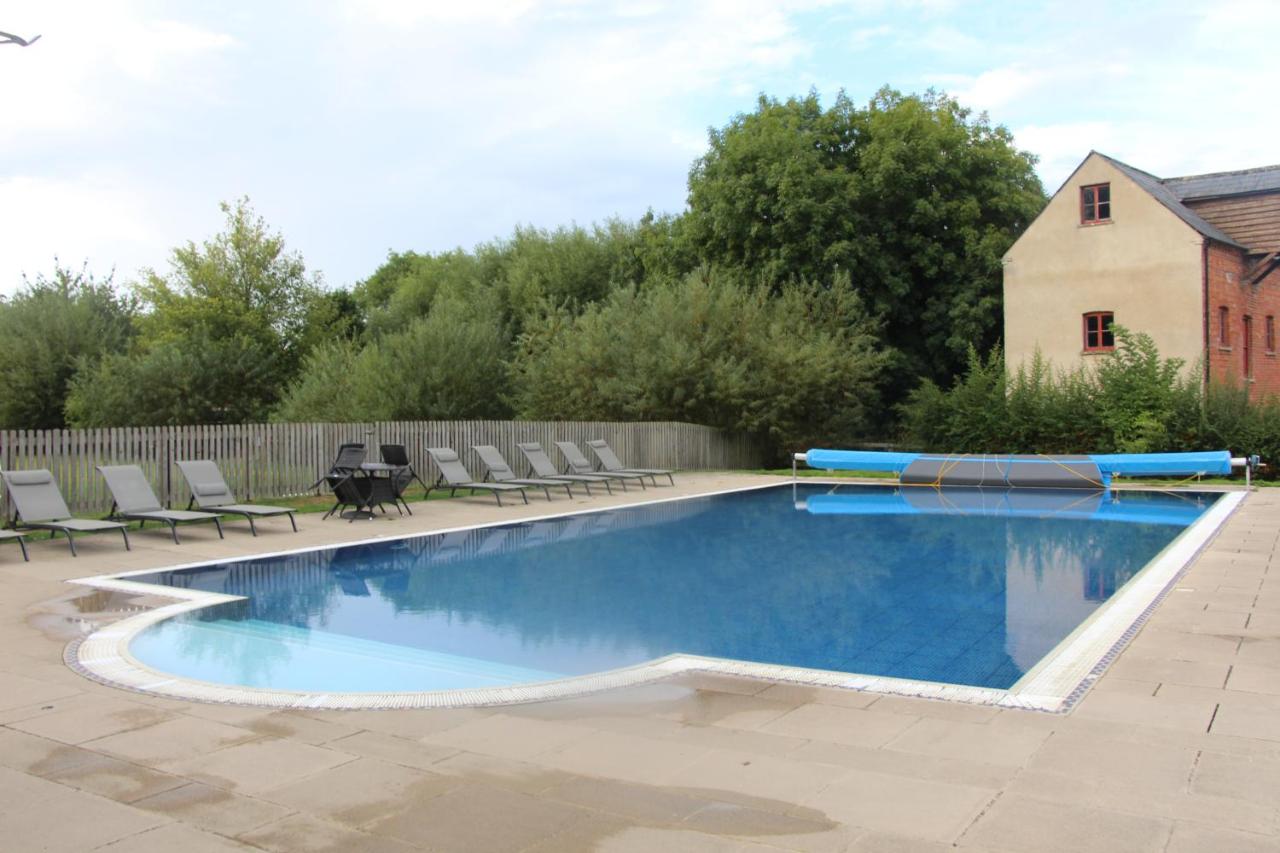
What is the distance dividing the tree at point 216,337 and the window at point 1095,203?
2666 centimetres

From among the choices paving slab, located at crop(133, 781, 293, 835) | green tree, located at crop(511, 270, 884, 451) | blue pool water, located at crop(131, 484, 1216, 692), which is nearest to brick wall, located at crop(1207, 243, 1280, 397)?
green tree, located at crop(511, 270, 884, 451)

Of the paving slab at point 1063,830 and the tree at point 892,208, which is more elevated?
the tree at point 892,208

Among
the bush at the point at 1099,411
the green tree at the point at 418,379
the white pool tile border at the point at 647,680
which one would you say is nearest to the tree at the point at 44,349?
the green tree at the point at 418,379

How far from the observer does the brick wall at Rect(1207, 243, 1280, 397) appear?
81.2 ft

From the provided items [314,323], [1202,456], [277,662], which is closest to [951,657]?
[277,662]

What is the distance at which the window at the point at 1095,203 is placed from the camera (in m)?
25.6

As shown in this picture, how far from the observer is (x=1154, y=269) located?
2486 centimetres

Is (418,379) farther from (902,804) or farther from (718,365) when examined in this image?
(902,804)

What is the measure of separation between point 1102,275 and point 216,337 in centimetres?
2976

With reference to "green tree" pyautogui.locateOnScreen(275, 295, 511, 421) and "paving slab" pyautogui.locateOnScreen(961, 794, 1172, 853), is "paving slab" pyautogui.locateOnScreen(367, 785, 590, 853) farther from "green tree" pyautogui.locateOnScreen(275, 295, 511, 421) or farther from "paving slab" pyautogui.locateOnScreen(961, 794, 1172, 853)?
"green tree" pyautogui.locateOnScreen(275, 295, 511, 421)

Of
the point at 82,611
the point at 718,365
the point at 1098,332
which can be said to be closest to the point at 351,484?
the point at 82,611

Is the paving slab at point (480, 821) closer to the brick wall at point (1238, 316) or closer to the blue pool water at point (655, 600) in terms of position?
the blue pool water at point (655, 600)

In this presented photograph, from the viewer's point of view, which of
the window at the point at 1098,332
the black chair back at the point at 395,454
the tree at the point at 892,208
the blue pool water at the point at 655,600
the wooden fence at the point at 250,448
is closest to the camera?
the blue pool water at the point at 655,600

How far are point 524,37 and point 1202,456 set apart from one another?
1507cm
